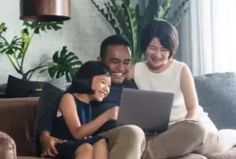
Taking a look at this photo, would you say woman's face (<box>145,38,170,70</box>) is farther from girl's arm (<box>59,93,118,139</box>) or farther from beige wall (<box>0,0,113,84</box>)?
beige wall (<box>0,0,113,84</box>)

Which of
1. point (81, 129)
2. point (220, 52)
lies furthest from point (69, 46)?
point (81, 129)

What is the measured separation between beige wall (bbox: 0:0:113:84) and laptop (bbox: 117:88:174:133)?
6.42 ft

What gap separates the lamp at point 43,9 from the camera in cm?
224

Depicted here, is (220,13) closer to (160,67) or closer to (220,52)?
(220,52)

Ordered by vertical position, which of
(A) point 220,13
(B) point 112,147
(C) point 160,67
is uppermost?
(A) point 220,13

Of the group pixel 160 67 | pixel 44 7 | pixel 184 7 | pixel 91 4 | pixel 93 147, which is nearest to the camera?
pixel 93 147

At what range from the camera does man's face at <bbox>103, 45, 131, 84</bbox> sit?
251cm

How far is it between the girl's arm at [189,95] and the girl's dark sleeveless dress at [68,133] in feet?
1.58

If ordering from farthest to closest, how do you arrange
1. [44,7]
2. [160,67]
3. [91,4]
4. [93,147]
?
[91,4], [160,67], [44,7], [93,147]

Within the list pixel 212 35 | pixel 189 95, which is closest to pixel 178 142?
pixel 189 95

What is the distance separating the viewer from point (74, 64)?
3920 mm

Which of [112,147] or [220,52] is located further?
[220,52]

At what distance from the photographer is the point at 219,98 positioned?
2717 mm

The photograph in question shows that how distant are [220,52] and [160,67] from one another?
1085 millimetres
